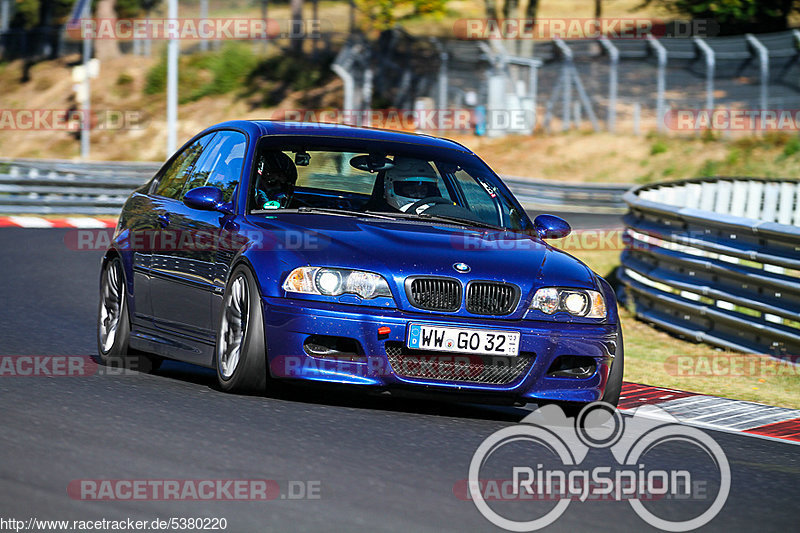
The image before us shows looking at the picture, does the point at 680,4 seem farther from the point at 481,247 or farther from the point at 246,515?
the point at 246,515

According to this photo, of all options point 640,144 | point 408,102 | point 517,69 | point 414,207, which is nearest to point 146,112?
point 408,102

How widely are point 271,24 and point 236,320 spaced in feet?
223

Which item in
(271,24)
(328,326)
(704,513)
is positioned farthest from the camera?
(271,24)

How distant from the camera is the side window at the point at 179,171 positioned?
879 centimetres

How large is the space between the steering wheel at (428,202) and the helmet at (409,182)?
0.02 metres

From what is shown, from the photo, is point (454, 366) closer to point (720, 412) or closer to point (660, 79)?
point (720, 412)

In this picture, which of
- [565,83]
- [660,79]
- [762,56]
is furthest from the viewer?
[565,83]

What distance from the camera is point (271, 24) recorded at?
2899 inches

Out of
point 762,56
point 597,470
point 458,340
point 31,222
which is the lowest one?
point 31,222

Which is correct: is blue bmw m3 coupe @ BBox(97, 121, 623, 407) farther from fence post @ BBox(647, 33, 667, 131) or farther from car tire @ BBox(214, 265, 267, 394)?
fence post @ BBox(647, 33, 667, 131)

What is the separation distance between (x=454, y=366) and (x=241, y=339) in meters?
1.12

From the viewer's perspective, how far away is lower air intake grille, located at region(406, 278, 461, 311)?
696 cm

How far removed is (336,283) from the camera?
6.94 m

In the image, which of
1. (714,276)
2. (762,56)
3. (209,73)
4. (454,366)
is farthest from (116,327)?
(209,73)
